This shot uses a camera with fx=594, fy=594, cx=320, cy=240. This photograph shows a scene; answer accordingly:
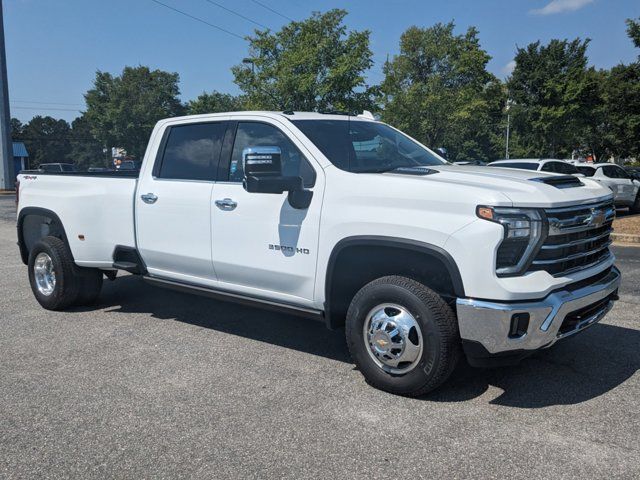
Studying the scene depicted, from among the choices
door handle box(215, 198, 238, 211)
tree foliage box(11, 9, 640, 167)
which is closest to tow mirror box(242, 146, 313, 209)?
door handle box(215, 198, 238, 211)

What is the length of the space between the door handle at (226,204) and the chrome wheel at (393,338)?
1.50m

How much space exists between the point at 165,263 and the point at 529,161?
11.4 meters

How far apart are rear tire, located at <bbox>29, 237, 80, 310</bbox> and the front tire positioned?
3542 millimetres

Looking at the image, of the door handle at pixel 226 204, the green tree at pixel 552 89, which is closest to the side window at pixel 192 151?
the door handle at pixel 226 204

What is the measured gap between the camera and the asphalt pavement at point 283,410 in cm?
316

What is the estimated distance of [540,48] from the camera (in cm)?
3356

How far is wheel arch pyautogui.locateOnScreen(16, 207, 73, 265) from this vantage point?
6.43 metres

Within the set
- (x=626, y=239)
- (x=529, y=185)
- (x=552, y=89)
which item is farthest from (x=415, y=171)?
(x=552, y=89)

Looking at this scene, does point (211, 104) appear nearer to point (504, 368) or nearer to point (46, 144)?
point (46, 144)

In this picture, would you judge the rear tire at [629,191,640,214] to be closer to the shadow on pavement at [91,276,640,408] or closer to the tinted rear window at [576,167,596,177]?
the tinted rear window at [576,167,596,177]

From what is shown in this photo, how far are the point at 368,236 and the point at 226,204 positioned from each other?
1406mm

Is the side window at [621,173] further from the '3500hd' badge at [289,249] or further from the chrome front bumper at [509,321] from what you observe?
the '3500hd' badge at [289,249]

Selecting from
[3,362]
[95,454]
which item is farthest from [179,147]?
[95,454]

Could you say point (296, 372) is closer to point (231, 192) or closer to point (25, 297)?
point (231, 192)
